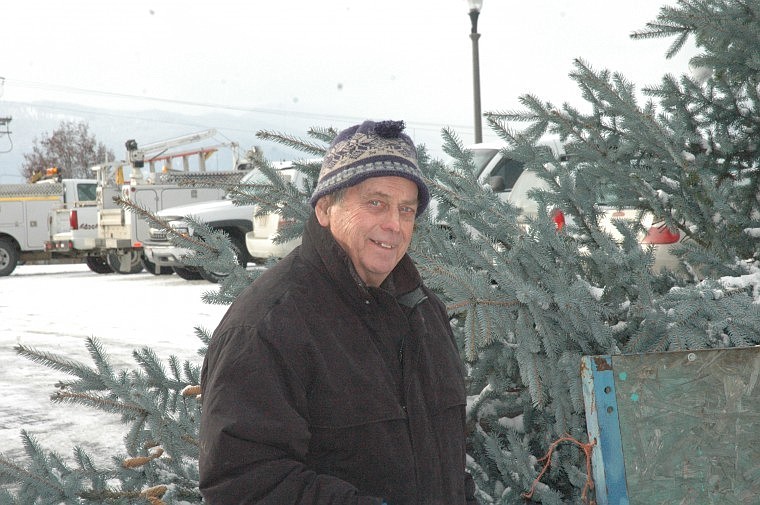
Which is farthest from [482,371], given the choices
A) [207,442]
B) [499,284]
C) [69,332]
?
[69,332]

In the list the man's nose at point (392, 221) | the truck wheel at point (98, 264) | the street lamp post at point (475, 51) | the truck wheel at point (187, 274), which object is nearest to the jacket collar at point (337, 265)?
the man's nose at point (392, 221)

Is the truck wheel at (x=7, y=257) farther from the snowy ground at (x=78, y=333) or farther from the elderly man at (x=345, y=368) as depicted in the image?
the elderly man at (x=345, y=368)

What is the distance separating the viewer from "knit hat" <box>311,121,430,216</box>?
180 cm

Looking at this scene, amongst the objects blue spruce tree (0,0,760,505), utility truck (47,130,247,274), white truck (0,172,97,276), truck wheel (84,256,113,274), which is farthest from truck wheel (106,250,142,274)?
blue spruce tree (0,0,760,505)

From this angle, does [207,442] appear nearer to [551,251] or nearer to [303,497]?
[303,497]

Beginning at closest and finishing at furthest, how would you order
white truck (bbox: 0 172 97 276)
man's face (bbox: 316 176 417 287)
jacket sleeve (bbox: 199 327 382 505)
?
jacket sleeve (bbox: 199 327 382 505)
man's face (bbox: 316 176 417 287)
white truck (bbox: 0 172 97 276)

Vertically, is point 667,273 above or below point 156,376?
above

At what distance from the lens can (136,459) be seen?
3.13 metres

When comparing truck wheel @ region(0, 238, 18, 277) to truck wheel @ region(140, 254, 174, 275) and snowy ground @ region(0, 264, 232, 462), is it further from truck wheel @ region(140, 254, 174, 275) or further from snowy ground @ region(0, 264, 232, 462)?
truck wheel @ region(140, 254, 174, 275)

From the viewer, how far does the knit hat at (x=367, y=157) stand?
1803mm

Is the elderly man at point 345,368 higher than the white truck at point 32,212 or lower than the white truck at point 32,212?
lower

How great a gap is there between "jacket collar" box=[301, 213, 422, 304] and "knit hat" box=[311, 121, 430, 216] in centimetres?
10

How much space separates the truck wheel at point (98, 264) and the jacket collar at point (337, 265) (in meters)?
20.4

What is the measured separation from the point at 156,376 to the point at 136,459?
13.7 inches
